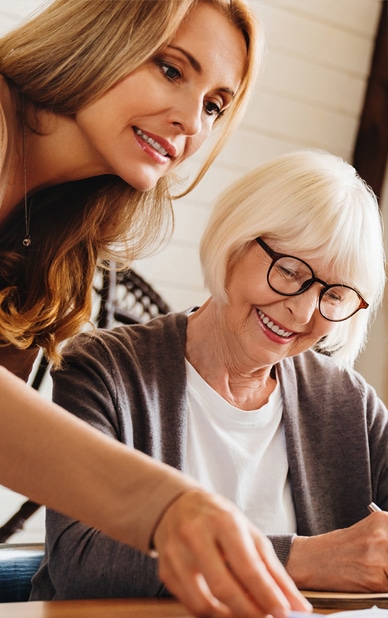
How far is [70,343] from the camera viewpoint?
1654 millimetres

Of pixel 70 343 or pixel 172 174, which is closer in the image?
pixel 70 343

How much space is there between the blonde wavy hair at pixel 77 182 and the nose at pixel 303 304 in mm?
374

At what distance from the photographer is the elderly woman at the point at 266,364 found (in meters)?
1.61

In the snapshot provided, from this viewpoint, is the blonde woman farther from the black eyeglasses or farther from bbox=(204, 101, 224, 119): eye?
the black eyeglasses

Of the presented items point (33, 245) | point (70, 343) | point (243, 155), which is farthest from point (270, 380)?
point (243, 155)

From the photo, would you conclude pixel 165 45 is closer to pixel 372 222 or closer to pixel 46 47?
pixel 46 47

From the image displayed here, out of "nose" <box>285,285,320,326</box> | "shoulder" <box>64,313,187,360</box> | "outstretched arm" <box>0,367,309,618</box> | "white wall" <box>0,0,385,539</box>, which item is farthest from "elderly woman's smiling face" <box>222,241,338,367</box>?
"white wall" <box>0,0,385,539</box>

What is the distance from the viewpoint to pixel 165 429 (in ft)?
5.27

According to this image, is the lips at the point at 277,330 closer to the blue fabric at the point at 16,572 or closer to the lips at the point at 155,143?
the lips at the point at 155,143

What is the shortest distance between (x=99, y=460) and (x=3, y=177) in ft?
2.66

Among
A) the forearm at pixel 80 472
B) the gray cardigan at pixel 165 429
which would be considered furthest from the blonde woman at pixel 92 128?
the forearm at pixel 80 472

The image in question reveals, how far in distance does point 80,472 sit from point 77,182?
3.45 ft

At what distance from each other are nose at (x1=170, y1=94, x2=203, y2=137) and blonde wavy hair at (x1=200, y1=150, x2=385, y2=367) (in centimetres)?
22

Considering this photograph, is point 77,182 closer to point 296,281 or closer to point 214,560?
point 296,281
